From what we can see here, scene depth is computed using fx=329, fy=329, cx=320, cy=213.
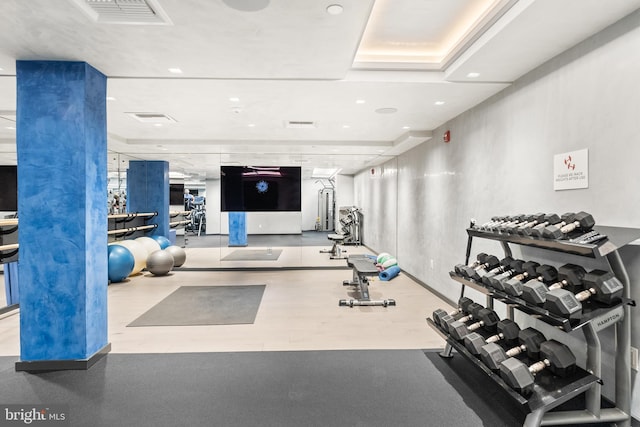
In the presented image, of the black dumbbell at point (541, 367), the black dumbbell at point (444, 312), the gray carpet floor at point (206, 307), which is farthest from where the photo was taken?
the gray carpet floor at point (206, 307)

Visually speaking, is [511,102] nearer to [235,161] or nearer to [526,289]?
[526,289]

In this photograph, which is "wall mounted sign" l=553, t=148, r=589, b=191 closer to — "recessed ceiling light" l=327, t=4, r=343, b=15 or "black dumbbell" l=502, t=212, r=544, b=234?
"black dumbbell" l=502, t=212, r=544, b=234

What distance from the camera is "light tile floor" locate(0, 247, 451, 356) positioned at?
3172 mm

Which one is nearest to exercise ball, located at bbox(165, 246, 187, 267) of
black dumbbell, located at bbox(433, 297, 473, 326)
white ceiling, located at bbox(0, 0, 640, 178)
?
white ceiling, located at bbox(0, 0, 640, 178)

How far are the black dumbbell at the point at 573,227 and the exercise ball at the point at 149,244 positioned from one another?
6.33 m

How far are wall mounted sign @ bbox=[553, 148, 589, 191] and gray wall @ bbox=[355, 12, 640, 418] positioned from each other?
0.04 metres

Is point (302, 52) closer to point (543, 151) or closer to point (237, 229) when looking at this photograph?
point (543, 151)

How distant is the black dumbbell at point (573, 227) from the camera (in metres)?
2.00

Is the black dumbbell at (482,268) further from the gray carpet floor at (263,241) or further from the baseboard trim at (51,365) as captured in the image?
the gray carpet floor at (263,241)

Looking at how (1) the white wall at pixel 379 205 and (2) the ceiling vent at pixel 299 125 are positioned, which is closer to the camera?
(2) the ceiling vent at pixel 299 125

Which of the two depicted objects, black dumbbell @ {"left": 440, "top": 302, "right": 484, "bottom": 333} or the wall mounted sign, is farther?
black dumbbell @ {"left": 440, "top": 302, "right": 484, "bottom": 333}

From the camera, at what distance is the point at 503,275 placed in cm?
244

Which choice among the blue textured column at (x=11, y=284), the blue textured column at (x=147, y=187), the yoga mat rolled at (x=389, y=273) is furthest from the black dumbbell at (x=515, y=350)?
the blue textured column at (x=147, y=187)

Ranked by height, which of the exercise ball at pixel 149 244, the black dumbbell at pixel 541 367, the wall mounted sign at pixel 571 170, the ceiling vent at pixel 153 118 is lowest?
the black dumbbell at pixel 541 367
